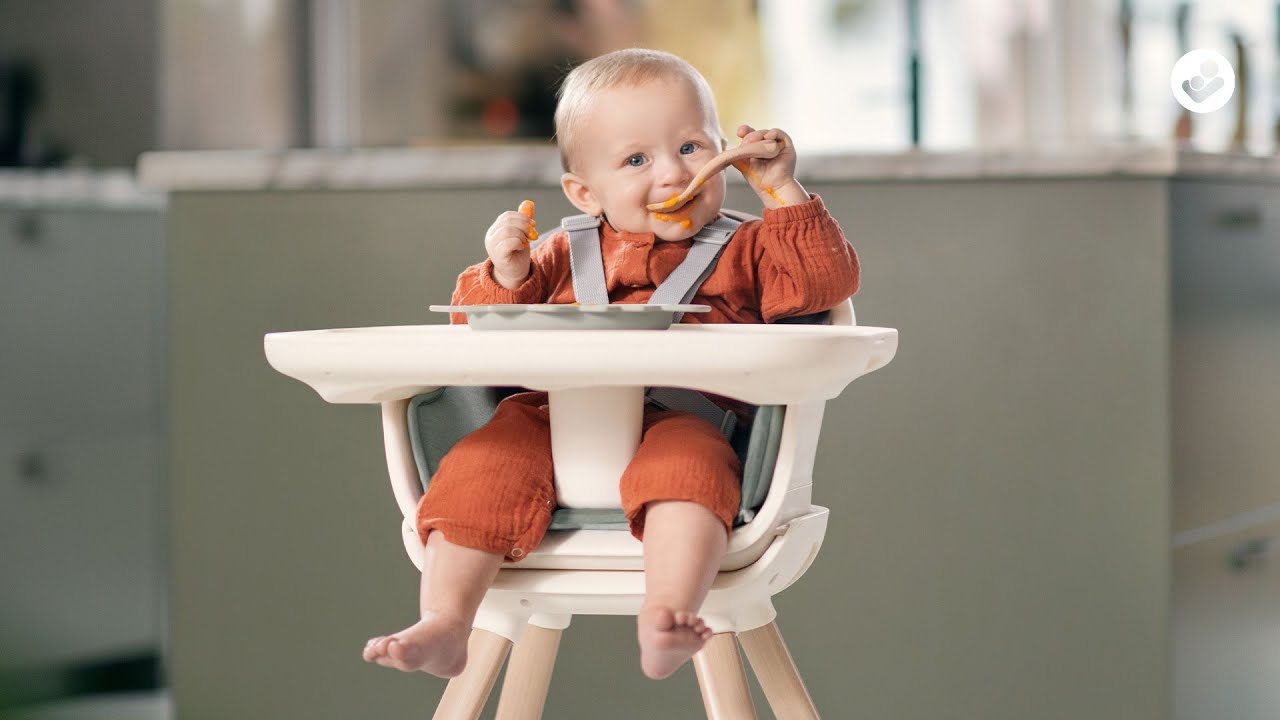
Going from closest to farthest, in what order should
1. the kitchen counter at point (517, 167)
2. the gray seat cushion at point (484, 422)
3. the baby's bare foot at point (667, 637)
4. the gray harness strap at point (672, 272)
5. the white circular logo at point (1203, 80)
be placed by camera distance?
the baby's bare foot at point (667, 637), the gray seat cushion at point (484, 422), the gray harness strap at point (672, 272), the kitchen counter at point (517, 167), the white circular logo at point (1203, 80)

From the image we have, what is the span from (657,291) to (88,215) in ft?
4.79

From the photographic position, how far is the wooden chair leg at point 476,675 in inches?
43.0

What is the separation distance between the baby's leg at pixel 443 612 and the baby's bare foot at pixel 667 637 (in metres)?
0.13

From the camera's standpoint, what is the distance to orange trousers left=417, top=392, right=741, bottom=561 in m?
0.99

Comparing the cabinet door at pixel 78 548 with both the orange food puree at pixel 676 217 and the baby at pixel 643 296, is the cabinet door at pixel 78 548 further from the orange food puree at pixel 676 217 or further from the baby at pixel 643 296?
the orange food puree at pixel 676 217

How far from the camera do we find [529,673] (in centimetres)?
115

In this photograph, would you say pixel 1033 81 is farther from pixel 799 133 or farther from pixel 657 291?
pixel 657 291

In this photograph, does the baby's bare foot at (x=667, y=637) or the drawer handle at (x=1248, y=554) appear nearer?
the baby's bare foot at (x=667, y=637)

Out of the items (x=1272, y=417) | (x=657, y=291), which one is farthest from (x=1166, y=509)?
(x=657, y=291)

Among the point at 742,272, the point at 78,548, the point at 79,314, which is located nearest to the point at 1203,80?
the point at 742,272

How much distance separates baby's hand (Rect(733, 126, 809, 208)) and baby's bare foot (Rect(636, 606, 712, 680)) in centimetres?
34

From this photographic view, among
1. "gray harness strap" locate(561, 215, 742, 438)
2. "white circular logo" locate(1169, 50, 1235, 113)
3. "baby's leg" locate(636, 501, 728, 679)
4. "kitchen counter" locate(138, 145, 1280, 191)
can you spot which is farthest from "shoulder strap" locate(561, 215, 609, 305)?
"white circular logo" locate(1169, 50, 1235, 113)

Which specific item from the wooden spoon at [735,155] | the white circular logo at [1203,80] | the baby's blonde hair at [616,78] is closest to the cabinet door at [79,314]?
the baby's blonde hair at [616,78]

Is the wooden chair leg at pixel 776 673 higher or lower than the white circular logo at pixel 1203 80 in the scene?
lower
